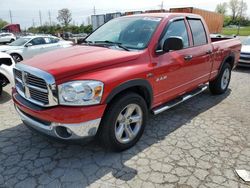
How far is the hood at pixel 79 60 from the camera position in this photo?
9.25 ft

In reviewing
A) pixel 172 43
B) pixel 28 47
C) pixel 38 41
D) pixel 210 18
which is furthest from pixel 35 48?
pixel 210 18

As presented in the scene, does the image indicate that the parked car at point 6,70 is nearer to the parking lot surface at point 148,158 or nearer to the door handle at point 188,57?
the parking lot surface at point 148,158

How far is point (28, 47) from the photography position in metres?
11.8

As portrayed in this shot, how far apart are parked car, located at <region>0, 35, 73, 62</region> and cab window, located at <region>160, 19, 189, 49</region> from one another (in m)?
7.70

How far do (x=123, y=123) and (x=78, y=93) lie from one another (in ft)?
2.98

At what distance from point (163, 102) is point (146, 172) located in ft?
4.72

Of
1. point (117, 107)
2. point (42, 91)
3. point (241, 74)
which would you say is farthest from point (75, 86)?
point (241, 74)

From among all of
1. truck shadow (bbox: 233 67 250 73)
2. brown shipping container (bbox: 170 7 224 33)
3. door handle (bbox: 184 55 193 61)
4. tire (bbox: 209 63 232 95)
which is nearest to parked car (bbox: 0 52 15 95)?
door handle (bbox: 184 55 193 61)

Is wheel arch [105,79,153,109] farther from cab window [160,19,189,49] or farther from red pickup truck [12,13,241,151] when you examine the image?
cab window [160,19,189,49]

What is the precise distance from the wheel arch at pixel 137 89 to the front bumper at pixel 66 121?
215mm

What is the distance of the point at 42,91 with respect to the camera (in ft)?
9.37

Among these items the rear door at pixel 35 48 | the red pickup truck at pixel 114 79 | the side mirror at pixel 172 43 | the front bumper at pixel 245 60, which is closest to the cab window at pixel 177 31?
the red pickup truck at pixel 114 79

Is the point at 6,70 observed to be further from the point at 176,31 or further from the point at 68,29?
the point at 68,29

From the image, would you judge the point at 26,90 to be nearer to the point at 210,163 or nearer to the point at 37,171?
the point at 37,171
